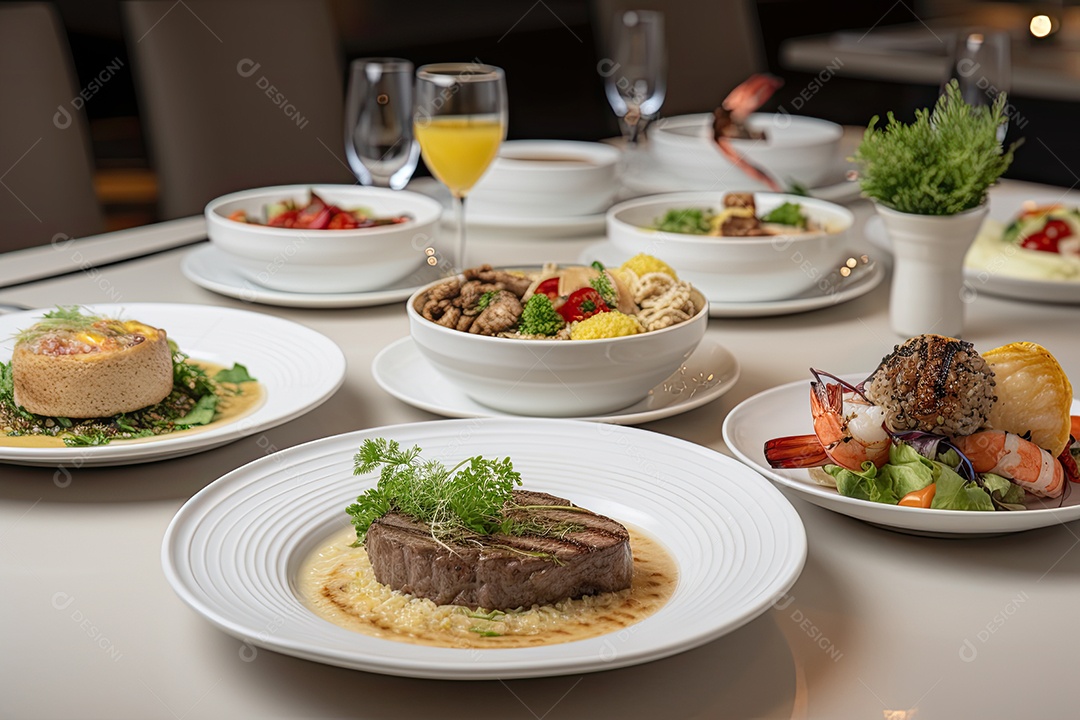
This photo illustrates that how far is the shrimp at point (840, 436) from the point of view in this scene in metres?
1.02

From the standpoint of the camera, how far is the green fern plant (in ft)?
4.66

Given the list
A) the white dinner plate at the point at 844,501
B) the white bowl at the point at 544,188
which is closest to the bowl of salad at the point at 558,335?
the white dinner plate at the point at 844,501

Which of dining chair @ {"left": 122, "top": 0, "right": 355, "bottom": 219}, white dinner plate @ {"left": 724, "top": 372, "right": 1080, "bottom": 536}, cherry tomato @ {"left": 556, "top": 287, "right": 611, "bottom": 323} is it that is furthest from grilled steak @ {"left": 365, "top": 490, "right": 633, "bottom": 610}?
dining chair @ {"left": 122, "top": 0, "right": 355, "bottom": 219}

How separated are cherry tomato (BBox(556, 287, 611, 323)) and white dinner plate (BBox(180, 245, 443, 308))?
1.55 ft

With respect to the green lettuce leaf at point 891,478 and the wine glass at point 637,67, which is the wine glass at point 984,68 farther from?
the green lettuce leaf at point 891,478

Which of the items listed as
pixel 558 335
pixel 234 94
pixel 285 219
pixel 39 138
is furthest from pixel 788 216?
pixel 39 138

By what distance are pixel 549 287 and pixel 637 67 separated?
4.24 ft

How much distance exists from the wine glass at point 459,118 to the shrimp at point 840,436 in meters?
0.86

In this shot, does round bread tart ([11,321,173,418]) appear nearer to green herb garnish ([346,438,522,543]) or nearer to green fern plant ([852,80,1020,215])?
green herb garnish ([346,438,522,543])

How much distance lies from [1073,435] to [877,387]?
0.22 metres

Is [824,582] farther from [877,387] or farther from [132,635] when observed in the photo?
[132,635]

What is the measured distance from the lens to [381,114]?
1.99m

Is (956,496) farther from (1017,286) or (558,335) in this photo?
(1017,286)

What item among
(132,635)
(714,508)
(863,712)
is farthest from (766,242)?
(132,635)
